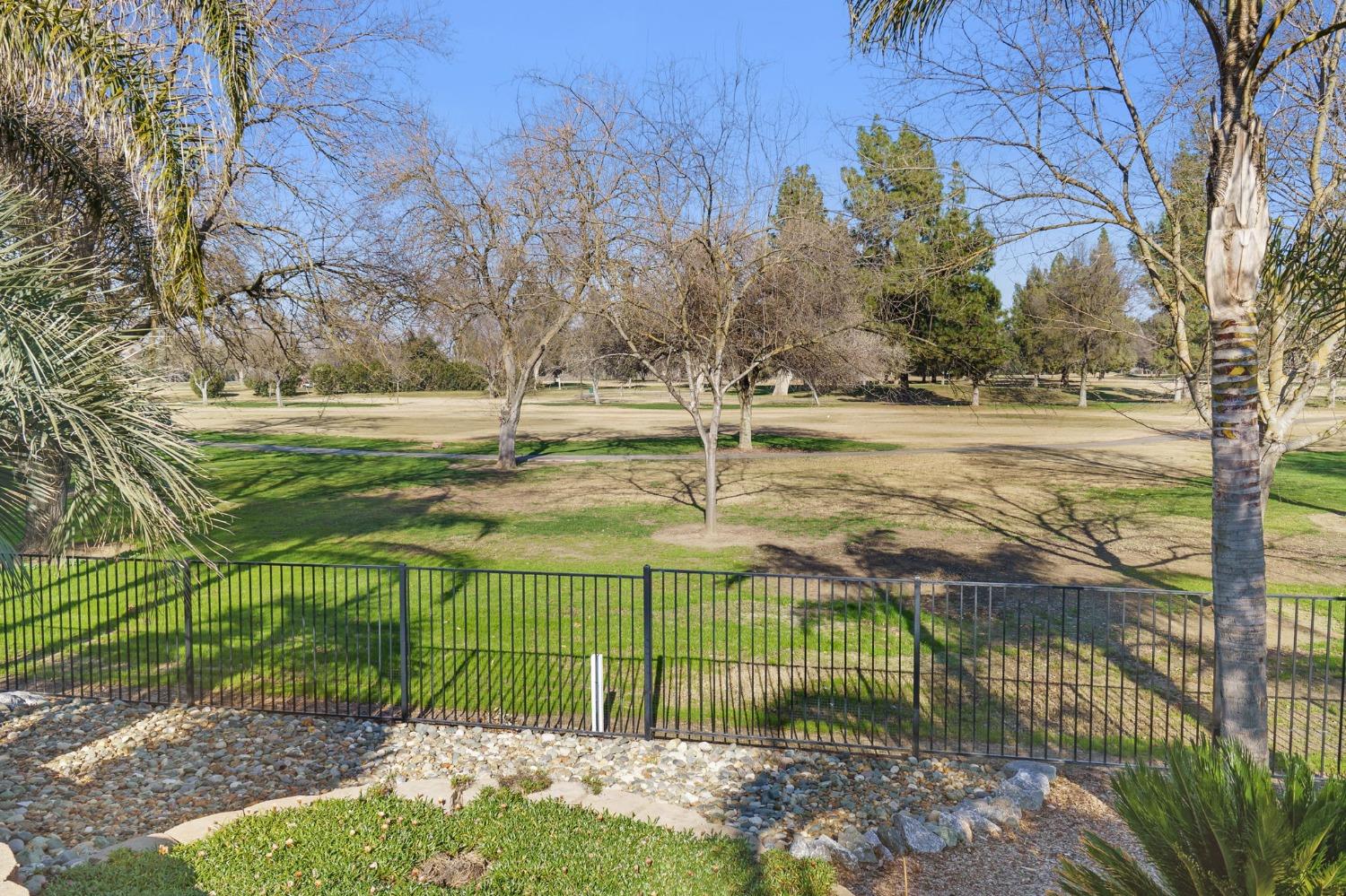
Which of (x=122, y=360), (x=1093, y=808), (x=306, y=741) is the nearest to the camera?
(x=122, y=360)

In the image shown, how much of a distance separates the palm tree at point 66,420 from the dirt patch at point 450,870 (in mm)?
2293

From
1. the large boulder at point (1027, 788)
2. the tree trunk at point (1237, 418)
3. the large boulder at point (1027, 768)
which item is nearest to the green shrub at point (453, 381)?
the large boulder at point (1027, 768)

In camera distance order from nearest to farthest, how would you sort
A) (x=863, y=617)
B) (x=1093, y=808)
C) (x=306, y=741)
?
(x=1093, y=808) → (x=306, y=741) → (x=863, y=617)

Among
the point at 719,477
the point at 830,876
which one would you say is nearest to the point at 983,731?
the point at 830,876

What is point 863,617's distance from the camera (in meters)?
12.2

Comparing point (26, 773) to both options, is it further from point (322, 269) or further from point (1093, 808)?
point (322, 269)

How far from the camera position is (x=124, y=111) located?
6547mm

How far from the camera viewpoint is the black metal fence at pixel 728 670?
7.84m

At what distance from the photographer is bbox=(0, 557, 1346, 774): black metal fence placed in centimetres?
784

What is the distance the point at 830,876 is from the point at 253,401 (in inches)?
2982

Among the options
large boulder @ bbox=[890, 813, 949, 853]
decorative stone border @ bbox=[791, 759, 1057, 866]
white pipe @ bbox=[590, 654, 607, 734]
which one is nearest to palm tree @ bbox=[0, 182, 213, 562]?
white pipe @ bbox=[590, 654, 607, 734]

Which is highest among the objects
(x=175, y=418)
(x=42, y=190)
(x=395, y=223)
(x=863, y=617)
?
(x=395, y=223)

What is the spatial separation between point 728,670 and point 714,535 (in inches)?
366

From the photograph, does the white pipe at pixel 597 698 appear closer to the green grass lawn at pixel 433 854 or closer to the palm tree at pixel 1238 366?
the green grass lawn at pixel 433 854
